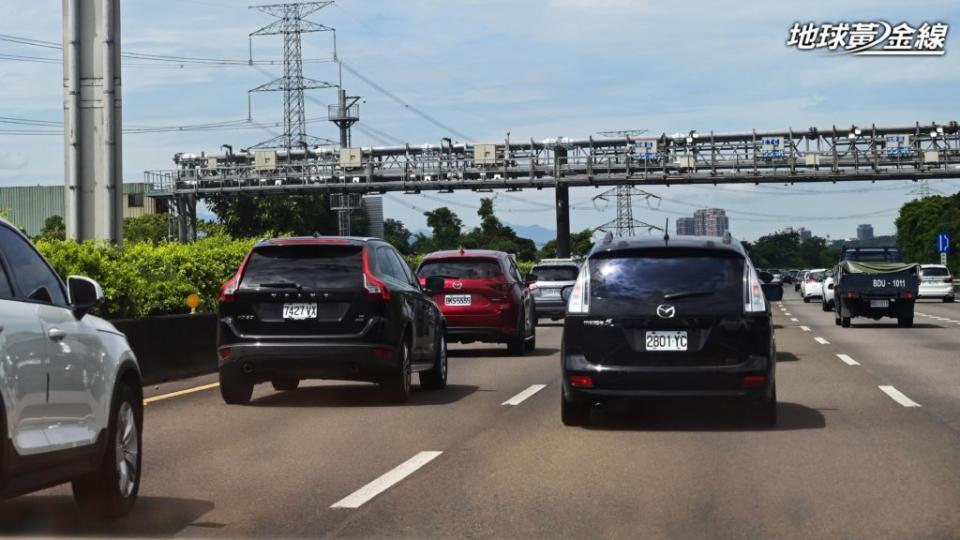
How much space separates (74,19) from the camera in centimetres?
2061

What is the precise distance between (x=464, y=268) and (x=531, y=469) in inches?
555

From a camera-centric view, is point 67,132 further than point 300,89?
No

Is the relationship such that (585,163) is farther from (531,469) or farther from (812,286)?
(531,469)

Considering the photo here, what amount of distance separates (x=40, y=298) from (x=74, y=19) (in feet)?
48.6

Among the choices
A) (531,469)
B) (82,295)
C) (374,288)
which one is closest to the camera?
(82,295)

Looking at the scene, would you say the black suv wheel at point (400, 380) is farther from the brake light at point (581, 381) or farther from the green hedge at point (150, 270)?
the green hedge at point (150, 270)

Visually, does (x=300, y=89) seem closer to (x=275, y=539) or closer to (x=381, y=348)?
(x=381, y=348)

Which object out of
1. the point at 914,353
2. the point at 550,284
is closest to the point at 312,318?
the point at 914,353

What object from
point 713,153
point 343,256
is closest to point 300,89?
point 713,153

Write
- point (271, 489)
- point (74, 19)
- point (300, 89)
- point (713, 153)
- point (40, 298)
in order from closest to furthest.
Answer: point (40, 298) < point (271, 489) < point (74, 19) < point (713, 153) < point (300, 89)

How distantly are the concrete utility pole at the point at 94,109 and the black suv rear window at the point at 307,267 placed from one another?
7.24 meters

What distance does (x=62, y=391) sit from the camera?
22.3 feet

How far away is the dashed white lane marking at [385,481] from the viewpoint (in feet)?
26.7

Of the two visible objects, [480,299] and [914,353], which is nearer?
[914,353]
